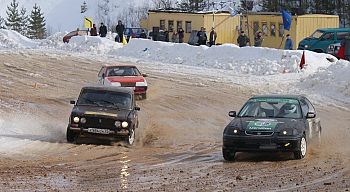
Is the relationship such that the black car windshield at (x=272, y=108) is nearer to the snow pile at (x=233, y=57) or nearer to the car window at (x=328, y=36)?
the snow pile at (x=233, y=57)

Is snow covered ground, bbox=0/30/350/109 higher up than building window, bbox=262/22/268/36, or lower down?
lower down

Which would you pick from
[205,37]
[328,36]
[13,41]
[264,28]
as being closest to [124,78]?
[205,37]

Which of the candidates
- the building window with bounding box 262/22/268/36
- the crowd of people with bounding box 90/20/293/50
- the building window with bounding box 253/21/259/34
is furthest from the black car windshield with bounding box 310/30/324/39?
the building window with bounding box 253/21/259/34

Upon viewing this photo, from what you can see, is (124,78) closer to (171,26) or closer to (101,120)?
(101,120)

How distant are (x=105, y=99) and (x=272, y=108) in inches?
186

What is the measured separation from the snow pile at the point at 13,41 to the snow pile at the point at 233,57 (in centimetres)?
1212

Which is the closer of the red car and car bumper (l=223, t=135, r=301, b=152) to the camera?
car bumper (l=223, t=135, r=301, b=152)

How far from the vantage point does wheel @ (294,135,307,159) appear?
15621mm

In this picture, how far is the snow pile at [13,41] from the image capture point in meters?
54.4

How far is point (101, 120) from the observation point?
62.1 feet

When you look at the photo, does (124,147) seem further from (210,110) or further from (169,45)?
(169,45)

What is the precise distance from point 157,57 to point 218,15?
35.9ft

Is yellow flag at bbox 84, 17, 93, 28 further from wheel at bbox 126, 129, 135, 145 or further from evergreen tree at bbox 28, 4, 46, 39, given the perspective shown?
wheel at bbox 126, 129, 135, 145

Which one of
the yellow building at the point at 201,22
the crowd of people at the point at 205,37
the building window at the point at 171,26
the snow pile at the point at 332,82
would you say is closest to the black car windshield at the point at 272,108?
the snow pile at the point at 332,82
